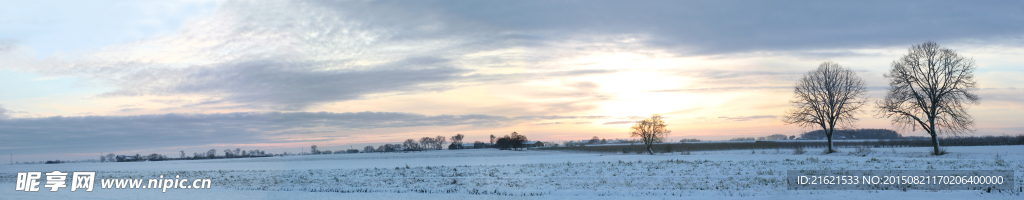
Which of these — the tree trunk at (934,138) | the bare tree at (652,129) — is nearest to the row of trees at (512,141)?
the bare tree at (652,129)

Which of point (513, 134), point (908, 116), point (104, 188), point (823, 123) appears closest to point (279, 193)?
point (104, 188)

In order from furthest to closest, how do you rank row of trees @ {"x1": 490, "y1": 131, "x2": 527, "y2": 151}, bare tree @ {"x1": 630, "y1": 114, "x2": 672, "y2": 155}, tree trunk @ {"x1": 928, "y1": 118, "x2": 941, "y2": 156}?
row of trees @ {"x1": 490, "y1": 131, "x2": 527, "y2": 151} < bare tree @ {"x1": 630, "y1": 114, "x2": 672, "y2": 155} < tree trunk @ {"x1": 928, "y1": 118, "x2": 941, "y2": 156}

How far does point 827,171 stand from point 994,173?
5484 mm

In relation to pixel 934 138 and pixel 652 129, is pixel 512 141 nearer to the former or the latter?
pixel 652 129

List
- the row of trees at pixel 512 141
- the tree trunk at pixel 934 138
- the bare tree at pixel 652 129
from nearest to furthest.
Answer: the tree trunk at pixel 934 138
the bare tree at pixel 652 129
the row of trees at pixel 512 141

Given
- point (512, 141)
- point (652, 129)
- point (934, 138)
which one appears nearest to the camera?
point (934, 138)

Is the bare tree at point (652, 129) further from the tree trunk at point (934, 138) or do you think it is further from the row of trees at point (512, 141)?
the row of trees at point (512, 141)

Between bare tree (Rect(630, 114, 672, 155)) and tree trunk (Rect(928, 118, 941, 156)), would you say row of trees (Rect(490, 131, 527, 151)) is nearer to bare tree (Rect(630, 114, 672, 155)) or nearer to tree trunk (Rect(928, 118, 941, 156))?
bare tree (Rect(630, 114, 672, 155))

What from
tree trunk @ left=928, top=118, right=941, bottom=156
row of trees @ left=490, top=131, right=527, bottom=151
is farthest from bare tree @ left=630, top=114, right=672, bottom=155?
row of trees @ left=490, top=131, right=527, bottom=151

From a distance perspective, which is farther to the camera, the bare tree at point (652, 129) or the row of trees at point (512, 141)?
the row of trees at point (512, 141)

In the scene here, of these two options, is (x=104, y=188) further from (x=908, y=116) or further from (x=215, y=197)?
(x=908, y=116)

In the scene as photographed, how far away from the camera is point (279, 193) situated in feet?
64.4

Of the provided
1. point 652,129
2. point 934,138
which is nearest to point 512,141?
point 652,129

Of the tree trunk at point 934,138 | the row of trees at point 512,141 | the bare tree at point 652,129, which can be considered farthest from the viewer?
the row of trees at point 512,141
